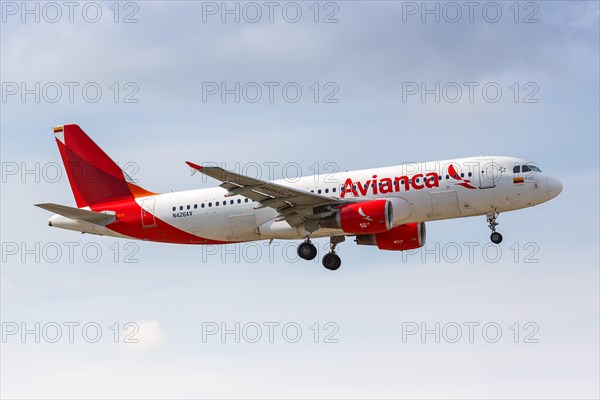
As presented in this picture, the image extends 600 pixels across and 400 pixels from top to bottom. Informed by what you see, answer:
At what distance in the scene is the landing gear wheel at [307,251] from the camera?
2037 inches

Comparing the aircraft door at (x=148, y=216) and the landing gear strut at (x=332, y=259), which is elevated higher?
the aircraft door at (x=148, y=216)

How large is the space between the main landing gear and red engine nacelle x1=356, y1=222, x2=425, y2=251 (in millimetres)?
1355

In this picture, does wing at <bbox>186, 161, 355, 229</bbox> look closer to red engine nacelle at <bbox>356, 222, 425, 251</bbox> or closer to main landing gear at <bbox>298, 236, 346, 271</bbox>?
main landing gear at <bbox>298, 236, 346, 271</bbox>

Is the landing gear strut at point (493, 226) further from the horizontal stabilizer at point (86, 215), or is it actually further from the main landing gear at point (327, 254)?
the horizontal stabilizer at point (86, 215)

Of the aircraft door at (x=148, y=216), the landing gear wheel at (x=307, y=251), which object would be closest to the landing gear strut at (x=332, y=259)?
the landing gear wheel at (x=307, y=251)

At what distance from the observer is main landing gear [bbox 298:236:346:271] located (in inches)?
2039

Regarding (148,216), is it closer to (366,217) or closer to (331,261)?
(331,261)

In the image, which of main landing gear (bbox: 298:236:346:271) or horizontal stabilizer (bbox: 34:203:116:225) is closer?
main landing gear (bbox: 298:236:346:271)

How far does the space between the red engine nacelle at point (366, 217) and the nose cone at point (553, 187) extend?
7.34 m

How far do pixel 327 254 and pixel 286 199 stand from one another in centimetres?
536

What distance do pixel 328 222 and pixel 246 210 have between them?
4321mm

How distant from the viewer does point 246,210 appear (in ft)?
170

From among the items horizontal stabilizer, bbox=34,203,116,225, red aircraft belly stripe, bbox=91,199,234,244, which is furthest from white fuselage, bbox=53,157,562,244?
horizontal stabilizer, bbox=34,203,116,225

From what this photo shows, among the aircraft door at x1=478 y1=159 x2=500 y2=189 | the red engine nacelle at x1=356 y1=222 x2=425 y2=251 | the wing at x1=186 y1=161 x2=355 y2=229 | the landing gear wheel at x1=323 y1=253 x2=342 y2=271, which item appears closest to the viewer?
the wing at x1=186 y1=161 x2=355 y2=229
